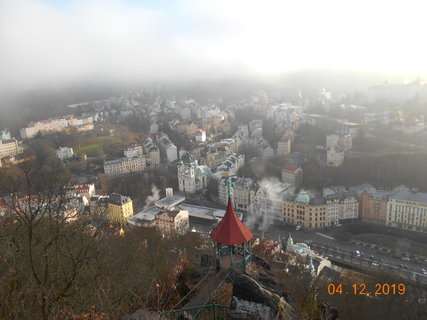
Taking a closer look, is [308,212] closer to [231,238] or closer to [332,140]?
[332,140]

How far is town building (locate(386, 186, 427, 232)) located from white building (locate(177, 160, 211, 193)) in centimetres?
797

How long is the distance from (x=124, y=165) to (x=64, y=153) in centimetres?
386

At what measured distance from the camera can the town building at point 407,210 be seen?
1215 cm

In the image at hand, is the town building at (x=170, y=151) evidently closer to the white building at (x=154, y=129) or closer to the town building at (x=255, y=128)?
the white building at (x=154, y=129)

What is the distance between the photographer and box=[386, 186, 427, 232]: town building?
12148 mm

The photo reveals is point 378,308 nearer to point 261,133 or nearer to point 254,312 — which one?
point 254,312

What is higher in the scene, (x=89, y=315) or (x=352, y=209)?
(x=89, y=315)

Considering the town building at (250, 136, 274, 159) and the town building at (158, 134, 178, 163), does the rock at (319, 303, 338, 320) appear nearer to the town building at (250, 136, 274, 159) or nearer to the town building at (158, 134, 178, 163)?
the town building at (250, 136, 274, 159)

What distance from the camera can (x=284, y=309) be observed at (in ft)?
8.15

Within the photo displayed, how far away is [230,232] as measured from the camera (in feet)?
12.2

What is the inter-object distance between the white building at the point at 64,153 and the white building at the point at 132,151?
3.06 m

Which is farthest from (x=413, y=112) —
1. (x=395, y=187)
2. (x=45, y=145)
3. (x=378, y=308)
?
(x=45, y=145)

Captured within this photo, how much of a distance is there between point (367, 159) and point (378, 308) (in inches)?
415

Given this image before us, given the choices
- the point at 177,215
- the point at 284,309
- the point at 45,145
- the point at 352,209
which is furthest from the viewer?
the point at 45,145
